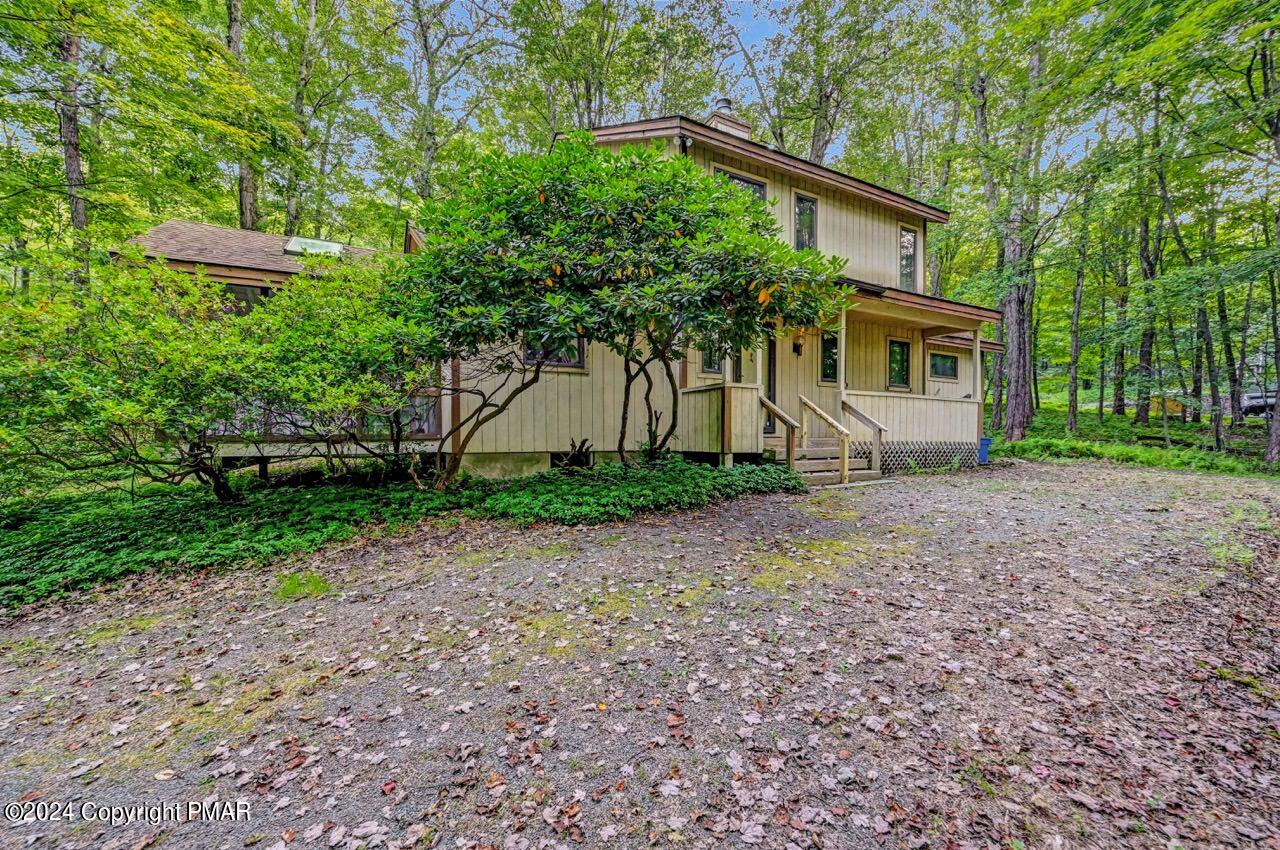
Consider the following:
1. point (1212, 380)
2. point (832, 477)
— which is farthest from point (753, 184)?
point (1212, 380)

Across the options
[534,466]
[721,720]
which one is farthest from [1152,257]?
[721,720]

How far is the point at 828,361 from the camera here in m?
11.2

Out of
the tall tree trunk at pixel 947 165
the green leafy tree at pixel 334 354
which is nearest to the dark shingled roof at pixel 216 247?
the green leafy tree at pixel 334 354

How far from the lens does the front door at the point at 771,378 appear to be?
403 inches

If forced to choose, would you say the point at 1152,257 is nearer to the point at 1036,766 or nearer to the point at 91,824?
the point at 1036,766

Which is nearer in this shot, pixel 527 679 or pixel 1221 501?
pixel 527 679

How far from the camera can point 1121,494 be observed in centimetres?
762

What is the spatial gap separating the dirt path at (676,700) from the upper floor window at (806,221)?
25.3 ft

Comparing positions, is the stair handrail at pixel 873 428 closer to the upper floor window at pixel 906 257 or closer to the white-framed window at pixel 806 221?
the white-framed window at pixel 806 221

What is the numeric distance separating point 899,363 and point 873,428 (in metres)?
3.98

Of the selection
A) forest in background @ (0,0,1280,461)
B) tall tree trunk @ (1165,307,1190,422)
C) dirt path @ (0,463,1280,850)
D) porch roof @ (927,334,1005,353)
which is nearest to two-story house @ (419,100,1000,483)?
porch roof @ (927,334,1005,353)

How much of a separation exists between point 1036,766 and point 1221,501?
788 centimetres

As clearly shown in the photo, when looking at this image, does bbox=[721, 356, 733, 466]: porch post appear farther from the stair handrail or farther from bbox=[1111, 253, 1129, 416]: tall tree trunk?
bbox=[1111, 253, 1129, 416]: tall tree trunk

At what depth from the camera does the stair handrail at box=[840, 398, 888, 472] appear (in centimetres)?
912
